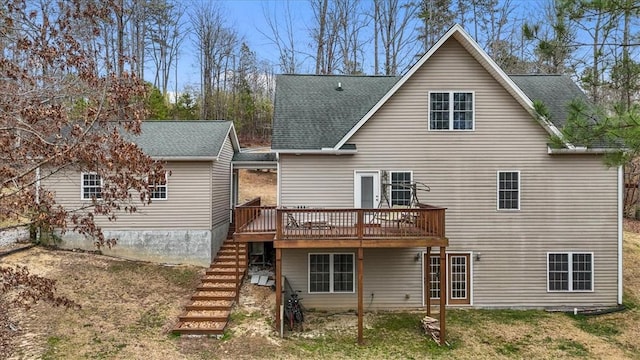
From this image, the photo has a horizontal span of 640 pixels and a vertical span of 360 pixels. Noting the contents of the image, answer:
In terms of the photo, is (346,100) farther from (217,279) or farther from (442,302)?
(442,302)

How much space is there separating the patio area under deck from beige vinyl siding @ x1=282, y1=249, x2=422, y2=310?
1780 mm

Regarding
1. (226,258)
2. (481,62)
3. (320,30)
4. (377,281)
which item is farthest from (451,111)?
(320,30)

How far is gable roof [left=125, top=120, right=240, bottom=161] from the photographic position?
13898 millimetres

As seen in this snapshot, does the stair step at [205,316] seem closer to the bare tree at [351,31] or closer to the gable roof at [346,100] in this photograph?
the gable roof at [346,100]

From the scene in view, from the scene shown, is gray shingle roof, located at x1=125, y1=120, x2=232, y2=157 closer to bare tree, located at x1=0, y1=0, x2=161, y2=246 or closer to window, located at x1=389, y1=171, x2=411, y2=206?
window, located at x1=389, y1=171, x2=411, y2=206

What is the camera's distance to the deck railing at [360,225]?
1037 centimetres

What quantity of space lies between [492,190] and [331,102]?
21.0ft

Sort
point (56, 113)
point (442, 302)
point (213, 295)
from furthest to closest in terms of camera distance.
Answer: point (213, 295) < point (442, 302) < point (56, 113)

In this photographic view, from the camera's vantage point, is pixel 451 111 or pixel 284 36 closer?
pixel 451 111

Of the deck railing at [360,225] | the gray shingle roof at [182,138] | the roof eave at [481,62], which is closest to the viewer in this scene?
the deck railing at [360,225]

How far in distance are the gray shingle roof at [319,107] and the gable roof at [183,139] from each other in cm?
277

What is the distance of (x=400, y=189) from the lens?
1259 centimetres

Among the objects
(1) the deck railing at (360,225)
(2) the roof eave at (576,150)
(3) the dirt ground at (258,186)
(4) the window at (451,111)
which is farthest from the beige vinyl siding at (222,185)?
(2) the roof eave at (576,150)

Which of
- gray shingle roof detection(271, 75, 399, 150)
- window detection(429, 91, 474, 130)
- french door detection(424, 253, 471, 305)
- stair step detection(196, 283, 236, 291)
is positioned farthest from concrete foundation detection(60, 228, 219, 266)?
window detection(429, 91, 474, 130)
